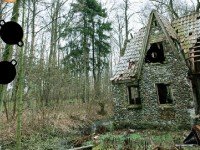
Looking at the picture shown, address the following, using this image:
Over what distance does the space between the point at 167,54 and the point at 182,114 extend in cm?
395

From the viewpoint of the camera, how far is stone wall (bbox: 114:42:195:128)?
54.4 ft

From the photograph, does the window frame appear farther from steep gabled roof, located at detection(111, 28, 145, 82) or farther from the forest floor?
the forest floor

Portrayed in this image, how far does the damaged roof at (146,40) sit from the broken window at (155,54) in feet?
1.31

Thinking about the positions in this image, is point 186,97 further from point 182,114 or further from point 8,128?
point 8,128

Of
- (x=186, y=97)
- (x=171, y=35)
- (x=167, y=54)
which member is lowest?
(x=186, y=97)

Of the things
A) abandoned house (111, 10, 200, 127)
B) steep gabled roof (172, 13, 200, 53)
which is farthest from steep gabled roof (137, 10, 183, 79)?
steep gabled roof (172, 13, 200, 53)

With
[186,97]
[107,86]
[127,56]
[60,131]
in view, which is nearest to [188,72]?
[186,97]

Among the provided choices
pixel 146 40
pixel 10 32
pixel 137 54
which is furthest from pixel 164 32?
pixel 10 32

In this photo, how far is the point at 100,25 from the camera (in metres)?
33.0

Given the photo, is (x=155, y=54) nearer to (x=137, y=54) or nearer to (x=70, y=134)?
(x=137, y=54)

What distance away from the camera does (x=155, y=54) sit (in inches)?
718

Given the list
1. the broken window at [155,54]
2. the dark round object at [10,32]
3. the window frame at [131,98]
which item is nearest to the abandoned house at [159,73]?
the broken window at [155,54]

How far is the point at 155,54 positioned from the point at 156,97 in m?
2.93

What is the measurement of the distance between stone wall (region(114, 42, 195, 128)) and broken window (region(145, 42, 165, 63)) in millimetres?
336
